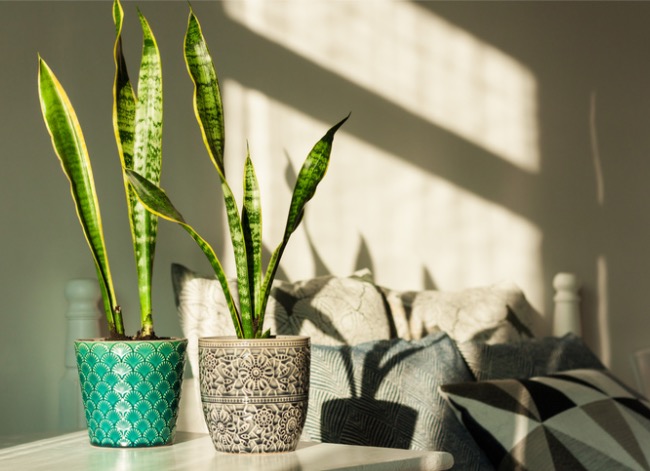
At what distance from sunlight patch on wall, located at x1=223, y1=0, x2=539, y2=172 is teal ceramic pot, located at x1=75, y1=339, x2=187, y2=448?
1.26 meters

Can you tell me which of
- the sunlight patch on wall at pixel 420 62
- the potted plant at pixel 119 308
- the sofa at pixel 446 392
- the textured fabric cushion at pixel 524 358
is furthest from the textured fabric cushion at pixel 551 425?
the sunlight patch on wall at pixel 420 62

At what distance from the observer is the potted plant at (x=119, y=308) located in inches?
51.6

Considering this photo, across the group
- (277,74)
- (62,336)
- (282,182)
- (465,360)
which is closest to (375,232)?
(282,182)

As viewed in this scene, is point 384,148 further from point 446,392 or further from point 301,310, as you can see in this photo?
point 446,392

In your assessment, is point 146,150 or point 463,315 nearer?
point 146,150

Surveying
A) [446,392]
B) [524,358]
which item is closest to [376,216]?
[524,358]

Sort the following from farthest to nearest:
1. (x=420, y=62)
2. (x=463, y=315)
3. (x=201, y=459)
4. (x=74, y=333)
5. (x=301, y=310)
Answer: (x=420, y=62)
(x=463, y=315)
(x=301, y=310)
(x=74, y=333)
(x=201, y=459)

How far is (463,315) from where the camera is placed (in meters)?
2.19

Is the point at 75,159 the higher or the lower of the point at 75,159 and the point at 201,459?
the higher

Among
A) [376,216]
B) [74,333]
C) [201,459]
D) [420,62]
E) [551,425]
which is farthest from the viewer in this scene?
[420,62]

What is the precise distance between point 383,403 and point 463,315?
61 centimetres

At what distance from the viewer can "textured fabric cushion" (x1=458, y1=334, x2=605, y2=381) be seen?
187cm

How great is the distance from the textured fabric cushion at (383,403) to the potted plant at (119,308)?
357mm

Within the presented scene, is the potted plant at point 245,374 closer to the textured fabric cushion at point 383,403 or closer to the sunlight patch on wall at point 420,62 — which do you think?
the textured fabric cushion at point 383,403
